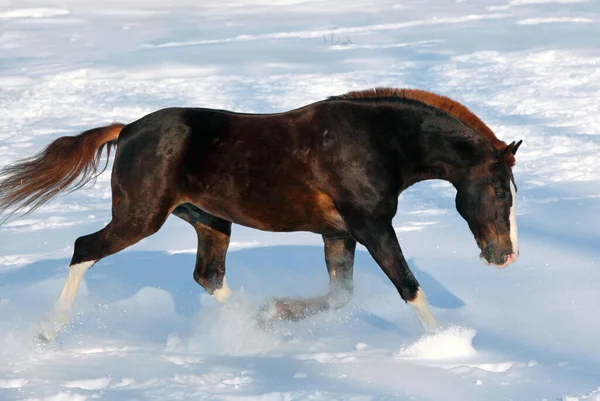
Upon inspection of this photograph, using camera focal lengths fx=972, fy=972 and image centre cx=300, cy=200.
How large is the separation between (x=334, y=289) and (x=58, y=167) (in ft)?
5.40

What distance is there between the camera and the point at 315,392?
3850 millimetres

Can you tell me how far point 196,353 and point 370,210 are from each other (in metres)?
1.08

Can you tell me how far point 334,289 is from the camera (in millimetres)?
5234

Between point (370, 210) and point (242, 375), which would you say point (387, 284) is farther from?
point (242, 375)

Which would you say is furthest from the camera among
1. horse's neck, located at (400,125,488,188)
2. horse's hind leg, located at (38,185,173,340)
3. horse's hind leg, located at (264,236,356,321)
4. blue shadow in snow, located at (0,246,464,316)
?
blue shadow in snow, located at (0,246,464,316)

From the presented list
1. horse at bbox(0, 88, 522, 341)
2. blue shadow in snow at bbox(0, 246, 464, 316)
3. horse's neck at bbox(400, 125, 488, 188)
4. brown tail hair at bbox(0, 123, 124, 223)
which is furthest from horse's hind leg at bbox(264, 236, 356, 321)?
brown tail hair at bbox(0, 123, 124, 223)

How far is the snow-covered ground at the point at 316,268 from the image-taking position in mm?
4109

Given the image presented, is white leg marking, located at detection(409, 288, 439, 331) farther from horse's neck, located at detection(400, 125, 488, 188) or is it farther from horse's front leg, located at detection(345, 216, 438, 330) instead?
horse's neck, located at detection(400, 125, 488, 188)

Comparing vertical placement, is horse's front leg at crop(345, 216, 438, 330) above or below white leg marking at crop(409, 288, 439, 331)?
above

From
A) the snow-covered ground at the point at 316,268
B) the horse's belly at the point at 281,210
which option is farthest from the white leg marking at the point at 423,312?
the horse's belly at the point at 281,210

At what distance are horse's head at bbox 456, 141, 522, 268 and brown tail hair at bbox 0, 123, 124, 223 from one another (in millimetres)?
1902

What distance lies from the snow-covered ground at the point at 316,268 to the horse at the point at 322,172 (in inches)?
16.3

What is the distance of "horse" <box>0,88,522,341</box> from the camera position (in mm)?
4668

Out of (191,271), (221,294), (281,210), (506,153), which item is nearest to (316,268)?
(191,271)
